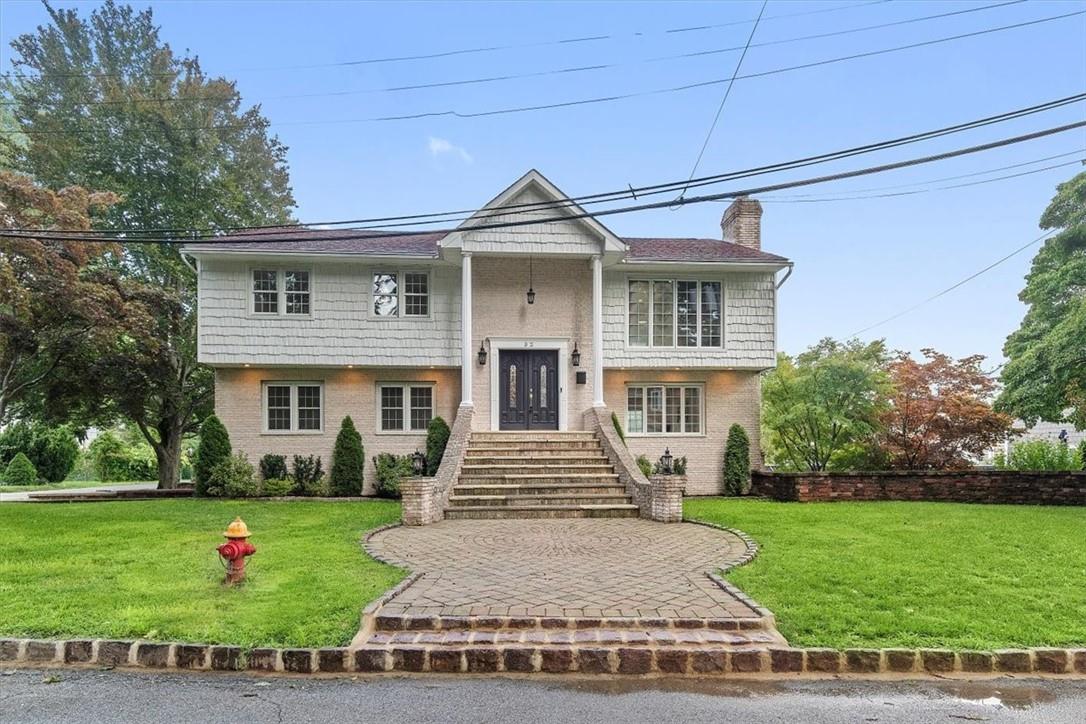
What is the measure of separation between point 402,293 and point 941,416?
13.3m

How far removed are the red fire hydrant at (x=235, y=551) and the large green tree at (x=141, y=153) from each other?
1300 cm

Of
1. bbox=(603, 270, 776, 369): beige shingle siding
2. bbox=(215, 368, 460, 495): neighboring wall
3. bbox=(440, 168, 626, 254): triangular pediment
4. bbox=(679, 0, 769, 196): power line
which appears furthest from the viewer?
bbox=(603, 270, 776, 369): beige shingle siding

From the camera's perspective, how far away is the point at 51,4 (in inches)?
721

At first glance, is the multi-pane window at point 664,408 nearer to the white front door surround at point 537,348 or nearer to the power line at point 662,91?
the white front door surround at point 537,348

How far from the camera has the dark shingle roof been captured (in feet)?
42.4

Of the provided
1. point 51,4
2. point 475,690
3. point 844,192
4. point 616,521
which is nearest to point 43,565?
point 475,690

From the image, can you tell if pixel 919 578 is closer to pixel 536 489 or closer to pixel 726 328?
pixel 536 489

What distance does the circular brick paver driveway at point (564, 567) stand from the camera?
15.6 feet

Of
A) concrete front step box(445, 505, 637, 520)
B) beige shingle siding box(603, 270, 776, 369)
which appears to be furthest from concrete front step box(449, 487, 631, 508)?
beige shingle siding box(603, 270, 776, 369)

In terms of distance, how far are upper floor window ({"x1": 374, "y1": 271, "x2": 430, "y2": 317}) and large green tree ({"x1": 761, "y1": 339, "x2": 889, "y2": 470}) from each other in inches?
370

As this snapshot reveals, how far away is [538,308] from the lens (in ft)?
45.4

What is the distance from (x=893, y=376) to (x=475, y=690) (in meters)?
13.9

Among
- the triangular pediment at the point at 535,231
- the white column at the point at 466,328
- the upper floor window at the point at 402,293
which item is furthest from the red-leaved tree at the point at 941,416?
the upper floor window at the point at 402,293

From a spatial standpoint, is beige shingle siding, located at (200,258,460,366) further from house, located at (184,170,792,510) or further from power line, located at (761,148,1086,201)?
power line, located at (761,148,1086,201)
